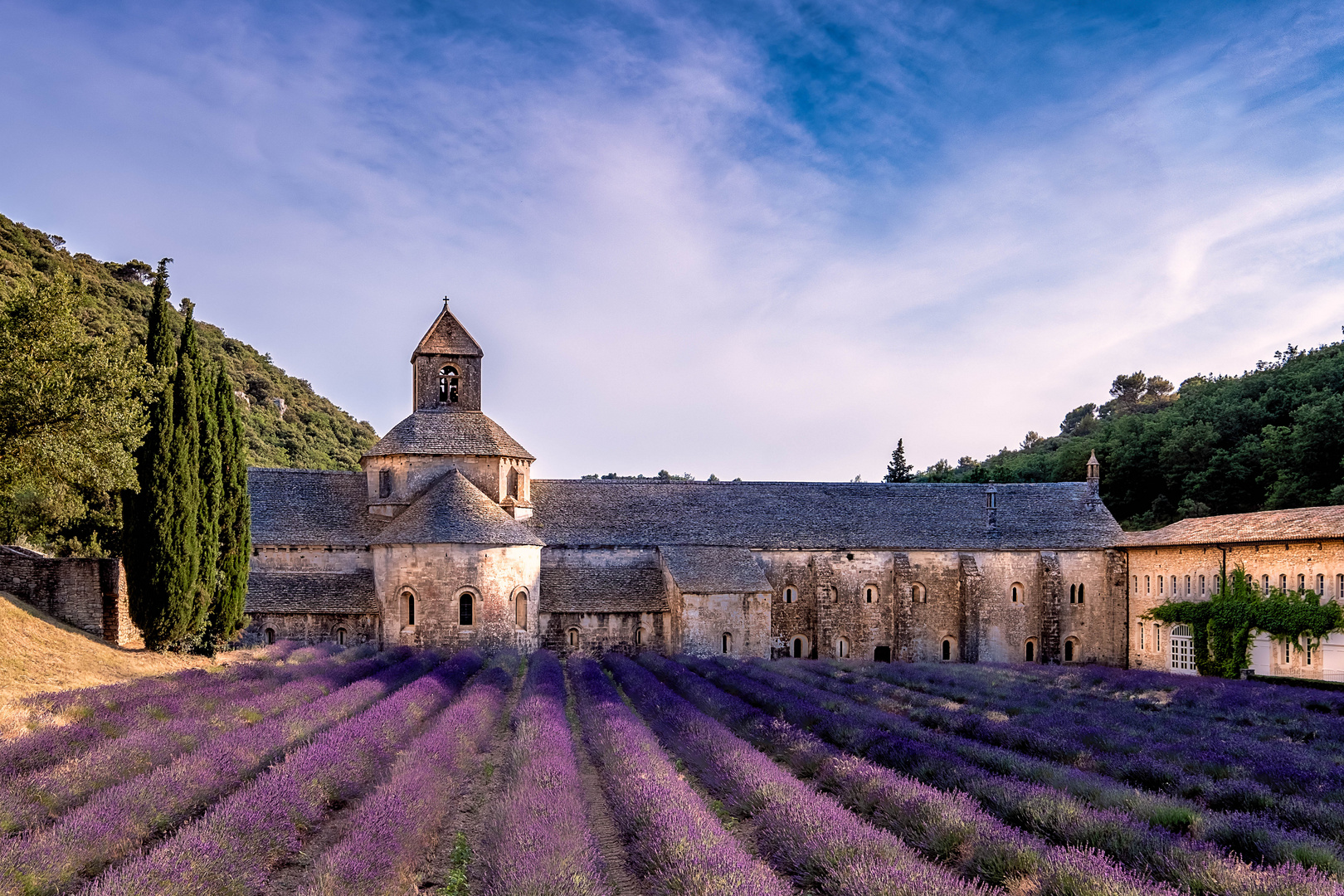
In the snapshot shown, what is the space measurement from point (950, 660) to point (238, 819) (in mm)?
32167

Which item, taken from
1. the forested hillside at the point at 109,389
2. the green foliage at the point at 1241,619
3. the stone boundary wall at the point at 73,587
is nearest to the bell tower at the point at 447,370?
the forested hillside at the point at 109,389

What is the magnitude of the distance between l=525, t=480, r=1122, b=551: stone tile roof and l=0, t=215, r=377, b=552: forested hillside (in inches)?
592

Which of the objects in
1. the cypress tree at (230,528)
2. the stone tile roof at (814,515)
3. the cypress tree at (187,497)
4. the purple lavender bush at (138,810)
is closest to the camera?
the purple lavender bush at (138,810)

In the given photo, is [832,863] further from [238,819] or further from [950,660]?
[950,660]

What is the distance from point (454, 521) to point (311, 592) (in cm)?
595

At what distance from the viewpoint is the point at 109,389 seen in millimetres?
19922

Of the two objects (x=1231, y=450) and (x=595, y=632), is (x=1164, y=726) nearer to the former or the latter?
(x=595, y=632)

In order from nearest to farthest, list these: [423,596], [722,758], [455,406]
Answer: [722,758] → [423,596] → [455,406]

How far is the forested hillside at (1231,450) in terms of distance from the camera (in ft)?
137

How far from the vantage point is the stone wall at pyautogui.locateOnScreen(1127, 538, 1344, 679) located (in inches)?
1032

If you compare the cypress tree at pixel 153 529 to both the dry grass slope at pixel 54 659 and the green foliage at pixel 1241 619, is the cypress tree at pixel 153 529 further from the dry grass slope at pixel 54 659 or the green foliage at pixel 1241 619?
the green foliage at pixel 1241 619

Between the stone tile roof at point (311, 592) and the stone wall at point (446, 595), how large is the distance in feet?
3.77

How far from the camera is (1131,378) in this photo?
111 m

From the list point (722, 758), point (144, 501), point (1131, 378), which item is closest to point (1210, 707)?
point (722, 758)
